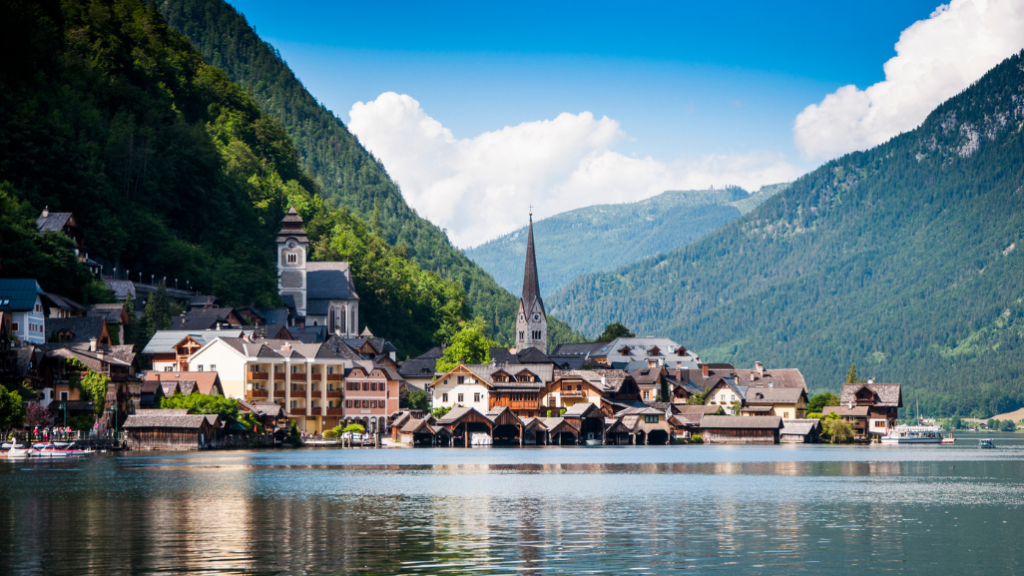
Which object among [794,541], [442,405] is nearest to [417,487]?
[794,541]

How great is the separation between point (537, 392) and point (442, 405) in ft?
36.9

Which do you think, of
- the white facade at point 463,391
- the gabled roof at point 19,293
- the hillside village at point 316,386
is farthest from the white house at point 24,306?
the white facade at point 463,391

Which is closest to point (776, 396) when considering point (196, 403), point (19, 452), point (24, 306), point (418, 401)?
point (418, 401)

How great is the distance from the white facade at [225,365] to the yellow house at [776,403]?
66.3 metres

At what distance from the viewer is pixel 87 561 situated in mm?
28891

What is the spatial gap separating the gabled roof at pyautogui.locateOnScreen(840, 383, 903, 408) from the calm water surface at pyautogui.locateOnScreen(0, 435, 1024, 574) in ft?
247

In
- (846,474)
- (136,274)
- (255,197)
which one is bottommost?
(846,474)

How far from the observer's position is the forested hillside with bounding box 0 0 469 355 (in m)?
118

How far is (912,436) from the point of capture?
144m

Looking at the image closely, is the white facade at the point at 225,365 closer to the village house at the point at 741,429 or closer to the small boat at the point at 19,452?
the small boat at the point at 19,452

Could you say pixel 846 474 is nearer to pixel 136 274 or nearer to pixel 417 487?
pixel 417 487

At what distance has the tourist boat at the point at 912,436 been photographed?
5541 inches

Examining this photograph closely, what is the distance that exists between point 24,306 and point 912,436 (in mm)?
105417

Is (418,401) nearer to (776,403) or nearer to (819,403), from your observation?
(776,403)
